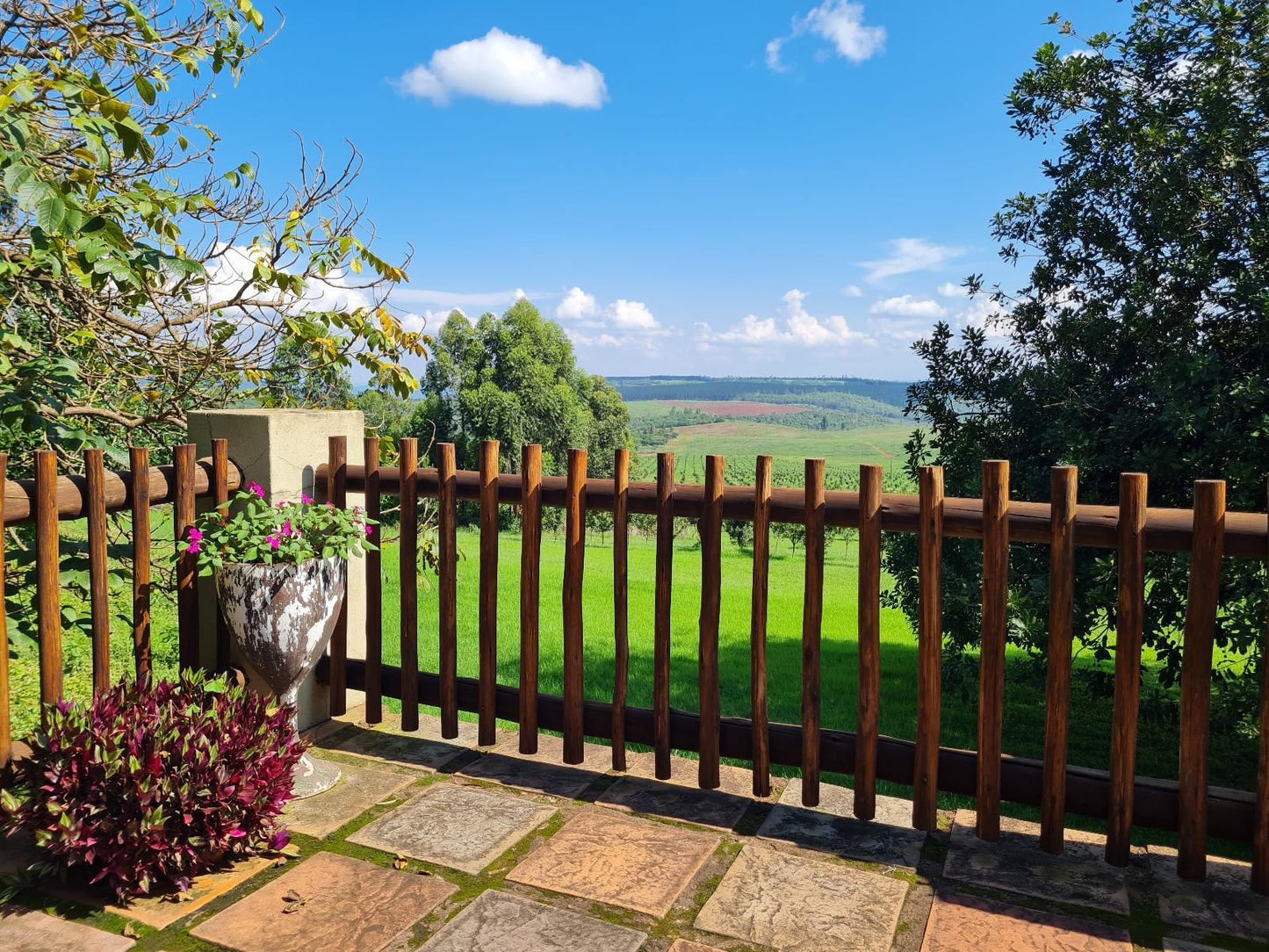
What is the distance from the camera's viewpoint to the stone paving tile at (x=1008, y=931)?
2.53 meters

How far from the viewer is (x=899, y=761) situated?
3.32m

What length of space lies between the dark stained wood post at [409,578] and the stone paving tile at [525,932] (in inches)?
56.9

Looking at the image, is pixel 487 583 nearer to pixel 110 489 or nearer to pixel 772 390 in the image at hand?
pixel 110 489

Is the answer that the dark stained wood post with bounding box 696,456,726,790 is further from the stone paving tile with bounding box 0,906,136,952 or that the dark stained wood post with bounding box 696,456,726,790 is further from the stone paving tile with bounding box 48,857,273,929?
the stone paving tile with bounding box 0,906,136,952

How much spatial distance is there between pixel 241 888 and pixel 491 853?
2.59ft

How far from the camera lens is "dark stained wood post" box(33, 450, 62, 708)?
3252 millimetres

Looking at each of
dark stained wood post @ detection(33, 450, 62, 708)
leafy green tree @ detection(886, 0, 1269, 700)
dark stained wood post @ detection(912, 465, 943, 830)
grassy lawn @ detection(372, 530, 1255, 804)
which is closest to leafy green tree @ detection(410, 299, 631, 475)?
grassy lawn @ detection(372, 530, 1255, 804)

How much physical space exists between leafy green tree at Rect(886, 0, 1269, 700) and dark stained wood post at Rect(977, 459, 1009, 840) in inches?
46.7

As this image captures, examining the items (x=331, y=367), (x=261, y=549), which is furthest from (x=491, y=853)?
(x=331, y=367)

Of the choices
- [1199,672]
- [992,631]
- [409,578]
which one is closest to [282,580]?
[409,578]

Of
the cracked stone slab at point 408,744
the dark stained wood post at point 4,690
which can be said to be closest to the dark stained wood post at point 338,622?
the cracked stone slab at point 408,744

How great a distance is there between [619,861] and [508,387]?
35.6 meters

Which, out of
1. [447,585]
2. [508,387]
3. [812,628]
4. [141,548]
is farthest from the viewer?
[508,387]

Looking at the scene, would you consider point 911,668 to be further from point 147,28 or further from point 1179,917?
point 147,28
